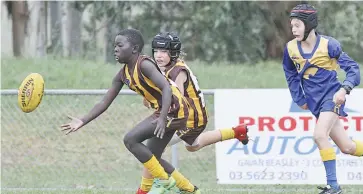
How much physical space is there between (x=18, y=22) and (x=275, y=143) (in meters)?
11.7

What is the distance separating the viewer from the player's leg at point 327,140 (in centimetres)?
834

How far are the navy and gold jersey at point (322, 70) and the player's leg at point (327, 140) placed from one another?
8 centimetres

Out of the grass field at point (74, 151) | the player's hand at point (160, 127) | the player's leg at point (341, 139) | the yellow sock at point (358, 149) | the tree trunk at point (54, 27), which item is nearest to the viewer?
the player's hand at point (160, 127)

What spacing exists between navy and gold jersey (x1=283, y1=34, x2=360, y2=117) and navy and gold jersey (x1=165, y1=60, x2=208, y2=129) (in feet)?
3.51

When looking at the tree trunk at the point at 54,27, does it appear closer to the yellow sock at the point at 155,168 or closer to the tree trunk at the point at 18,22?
the tree trunk at the point at 18,22

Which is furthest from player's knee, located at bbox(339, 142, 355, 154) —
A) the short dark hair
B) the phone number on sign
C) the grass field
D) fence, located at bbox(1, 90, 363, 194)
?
fence, located at bbox(1, 90, 363, 194)

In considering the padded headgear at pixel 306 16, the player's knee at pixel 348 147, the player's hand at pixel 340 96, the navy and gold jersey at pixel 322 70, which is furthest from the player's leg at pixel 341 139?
the padded headgear at pixel 306 16

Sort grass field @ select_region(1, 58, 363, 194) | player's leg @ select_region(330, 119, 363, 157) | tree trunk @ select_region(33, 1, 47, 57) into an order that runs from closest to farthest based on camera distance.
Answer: player's leg @ select_region(330, 119, 363, 157) → grass field @ select_region(1, 58, 363, 194) → tree trunk @ select_region(33, 1, 47, 57)

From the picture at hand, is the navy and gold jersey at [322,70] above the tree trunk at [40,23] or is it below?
above

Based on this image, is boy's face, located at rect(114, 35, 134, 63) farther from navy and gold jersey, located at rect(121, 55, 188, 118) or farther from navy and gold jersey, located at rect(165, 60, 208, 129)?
navy and gold jersey, located at rect(165, 60, 208, 129)

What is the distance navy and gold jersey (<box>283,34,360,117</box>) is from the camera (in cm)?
841

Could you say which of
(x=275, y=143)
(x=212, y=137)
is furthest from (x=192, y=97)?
(x=275, y=143)

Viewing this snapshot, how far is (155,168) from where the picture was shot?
772 cm

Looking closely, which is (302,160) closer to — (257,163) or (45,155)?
(257,163)
